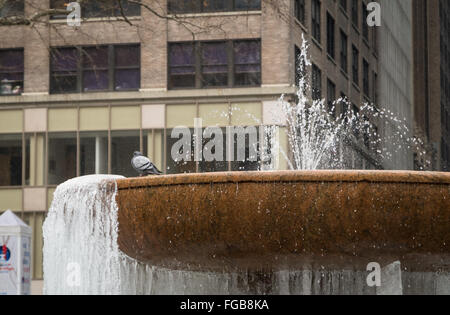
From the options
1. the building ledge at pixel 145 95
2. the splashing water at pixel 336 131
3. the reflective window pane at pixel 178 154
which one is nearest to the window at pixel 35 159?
the building ledge at pixel 145 95

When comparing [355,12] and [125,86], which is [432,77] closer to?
[355,12]

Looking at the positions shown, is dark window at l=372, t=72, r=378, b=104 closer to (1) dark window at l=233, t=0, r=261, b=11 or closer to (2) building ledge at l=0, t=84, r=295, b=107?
(1) dark window at l=233, t=0, r=261, b=11

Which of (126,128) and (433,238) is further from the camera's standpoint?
(126,128)

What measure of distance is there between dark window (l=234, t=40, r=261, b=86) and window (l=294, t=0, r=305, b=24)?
Result: 6.45 feet

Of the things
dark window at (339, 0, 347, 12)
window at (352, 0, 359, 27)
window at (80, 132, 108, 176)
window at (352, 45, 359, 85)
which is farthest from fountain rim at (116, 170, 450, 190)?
window at (352, 0, 359, 27)

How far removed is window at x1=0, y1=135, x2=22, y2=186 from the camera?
35906 mm

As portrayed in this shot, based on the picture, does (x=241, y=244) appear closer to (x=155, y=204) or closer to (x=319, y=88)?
(x=155, y=204)

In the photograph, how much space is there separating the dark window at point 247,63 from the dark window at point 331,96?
17.6 feet

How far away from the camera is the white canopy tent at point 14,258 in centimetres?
1716

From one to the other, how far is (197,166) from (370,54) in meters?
18.8

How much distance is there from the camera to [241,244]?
314 inches

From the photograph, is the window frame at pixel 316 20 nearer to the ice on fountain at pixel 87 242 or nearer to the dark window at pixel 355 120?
the dark window at pixel 355 120

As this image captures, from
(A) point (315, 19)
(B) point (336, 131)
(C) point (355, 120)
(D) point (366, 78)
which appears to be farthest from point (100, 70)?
(D) point (366, 78)
